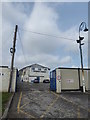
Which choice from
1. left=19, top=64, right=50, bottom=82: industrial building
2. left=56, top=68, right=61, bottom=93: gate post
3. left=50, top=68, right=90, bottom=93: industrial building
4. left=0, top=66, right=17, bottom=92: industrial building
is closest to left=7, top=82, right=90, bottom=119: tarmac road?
left=56, top=68, right=61, bottom=93: gate post

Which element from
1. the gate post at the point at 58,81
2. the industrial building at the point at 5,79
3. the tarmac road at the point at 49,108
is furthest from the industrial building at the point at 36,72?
the tarmac road at the point at 49,108

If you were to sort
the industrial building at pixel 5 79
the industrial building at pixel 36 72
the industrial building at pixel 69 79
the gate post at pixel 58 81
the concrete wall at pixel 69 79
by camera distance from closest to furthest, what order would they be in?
the industrial building at pixel 5 79 → the gate post at pixel 58 81 → the industrial building at pixel 69 79 → the concrete wall at pixel 69 79 → the industrial building at pixel 36 72

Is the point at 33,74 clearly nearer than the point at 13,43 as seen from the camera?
No

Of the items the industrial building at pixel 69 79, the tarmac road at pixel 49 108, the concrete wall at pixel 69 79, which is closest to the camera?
the tarmac road at pixel 49 108

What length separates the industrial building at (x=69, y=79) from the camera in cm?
1389

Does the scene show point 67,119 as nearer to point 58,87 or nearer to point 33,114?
point 33,114

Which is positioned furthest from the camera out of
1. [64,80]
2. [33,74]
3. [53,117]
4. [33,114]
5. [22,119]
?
[33,74]

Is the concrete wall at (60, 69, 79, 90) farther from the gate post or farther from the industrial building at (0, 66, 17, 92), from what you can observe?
the industrial building at (0, 66, 17, 92)

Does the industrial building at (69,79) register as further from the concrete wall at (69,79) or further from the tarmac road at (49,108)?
the tarmac road at (49,108)

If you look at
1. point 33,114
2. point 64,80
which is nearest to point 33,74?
point 64,80

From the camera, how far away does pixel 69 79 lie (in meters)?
14.8

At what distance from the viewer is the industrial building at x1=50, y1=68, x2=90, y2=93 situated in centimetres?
1389

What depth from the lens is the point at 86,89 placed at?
15.1 meters

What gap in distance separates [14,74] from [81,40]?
9.23 meters
